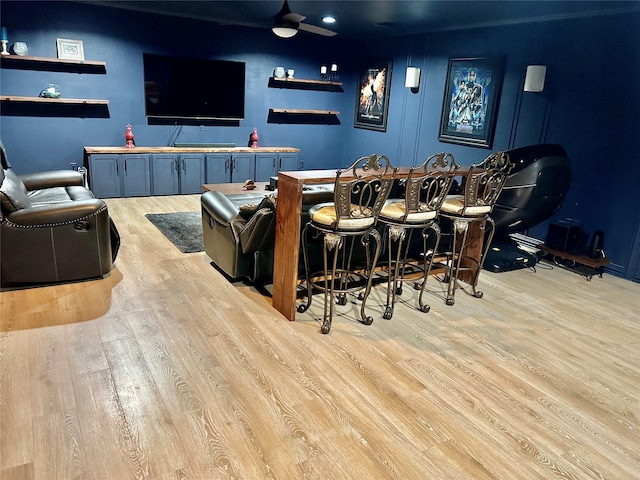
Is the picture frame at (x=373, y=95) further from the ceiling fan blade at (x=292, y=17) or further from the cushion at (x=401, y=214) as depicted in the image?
the cushion at (x=401, y=214)

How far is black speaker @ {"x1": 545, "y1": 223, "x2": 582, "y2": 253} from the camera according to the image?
4.62 meters

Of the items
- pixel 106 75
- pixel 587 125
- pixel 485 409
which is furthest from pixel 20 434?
pixel 106 75

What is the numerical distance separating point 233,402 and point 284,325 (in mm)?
869

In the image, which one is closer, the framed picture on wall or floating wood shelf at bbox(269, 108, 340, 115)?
the framed picture on wall

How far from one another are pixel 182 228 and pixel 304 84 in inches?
155

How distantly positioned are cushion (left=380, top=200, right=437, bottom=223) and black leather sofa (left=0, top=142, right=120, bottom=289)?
2.10m

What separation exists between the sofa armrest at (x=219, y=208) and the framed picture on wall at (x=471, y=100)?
359 cm

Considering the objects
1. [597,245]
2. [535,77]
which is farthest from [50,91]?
[597,245]

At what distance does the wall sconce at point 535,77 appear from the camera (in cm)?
495

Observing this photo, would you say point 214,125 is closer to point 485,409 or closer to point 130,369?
point 130,369

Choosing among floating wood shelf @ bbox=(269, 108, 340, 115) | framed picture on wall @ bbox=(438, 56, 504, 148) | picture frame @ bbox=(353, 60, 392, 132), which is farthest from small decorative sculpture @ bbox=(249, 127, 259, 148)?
framed picture on wall @ bbox=(438, 56, 504, 148)

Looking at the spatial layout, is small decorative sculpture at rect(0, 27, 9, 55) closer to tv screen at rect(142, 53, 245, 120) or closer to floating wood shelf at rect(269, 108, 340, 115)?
tv screen at rect(142, 53, 245, 120)

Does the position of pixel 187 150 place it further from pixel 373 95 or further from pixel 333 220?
pixel 333 220

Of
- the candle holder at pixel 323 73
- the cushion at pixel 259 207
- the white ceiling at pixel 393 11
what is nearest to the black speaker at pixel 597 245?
→ the white ceiling at pixel 393 11
